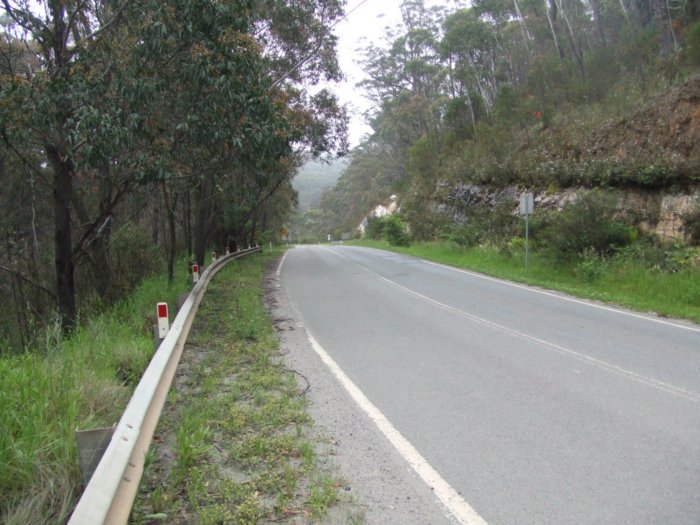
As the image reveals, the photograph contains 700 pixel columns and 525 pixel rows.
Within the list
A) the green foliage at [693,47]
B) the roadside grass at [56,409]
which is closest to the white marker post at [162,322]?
the roadside grass at [56,409]

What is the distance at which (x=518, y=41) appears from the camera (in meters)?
42.8

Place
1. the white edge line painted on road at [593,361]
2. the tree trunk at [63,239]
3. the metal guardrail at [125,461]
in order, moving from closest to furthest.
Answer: the metal guardrail at [125,461]
the white edge line painted on road at [593,361]
the tree trunk at [63,239]

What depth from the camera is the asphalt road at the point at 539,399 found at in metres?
3.73

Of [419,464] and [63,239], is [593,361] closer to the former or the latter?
[419,464]

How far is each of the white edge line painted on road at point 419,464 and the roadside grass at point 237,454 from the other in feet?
2.03

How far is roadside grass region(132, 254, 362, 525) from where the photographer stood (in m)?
3.60

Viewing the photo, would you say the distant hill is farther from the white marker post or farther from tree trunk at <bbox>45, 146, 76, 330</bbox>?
the white marker post

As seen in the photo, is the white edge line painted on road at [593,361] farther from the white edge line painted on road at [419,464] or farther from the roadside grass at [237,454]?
the roadside grass at [237,454]

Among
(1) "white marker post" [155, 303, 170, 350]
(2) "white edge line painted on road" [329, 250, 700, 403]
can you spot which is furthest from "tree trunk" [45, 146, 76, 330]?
(2) "white edge line painted on road" [329, 250, 700, 403]

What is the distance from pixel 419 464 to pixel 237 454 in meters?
1.48

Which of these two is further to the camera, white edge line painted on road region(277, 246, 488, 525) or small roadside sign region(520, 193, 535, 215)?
small roadside sign region(520, 193, 535, 215)

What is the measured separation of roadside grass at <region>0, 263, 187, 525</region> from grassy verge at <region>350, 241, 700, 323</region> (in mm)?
10307

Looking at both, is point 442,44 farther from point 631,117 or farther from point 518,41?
point 631,117

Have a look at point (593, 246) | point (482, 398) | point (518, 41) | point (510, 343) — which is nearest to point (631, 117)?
point (593, 246)
